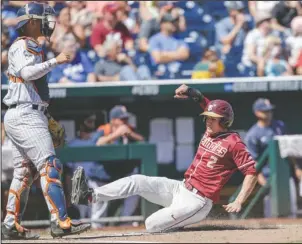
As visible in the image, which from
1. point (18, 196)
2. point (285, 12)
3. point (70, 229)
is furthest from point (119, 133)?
point (70, 229)

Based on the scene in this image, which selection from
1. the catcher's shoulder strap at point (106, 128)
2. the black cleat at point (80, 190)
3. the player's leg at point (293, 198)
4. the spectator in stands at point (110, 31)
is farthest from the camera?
the spectator in stands at point (110, 31)

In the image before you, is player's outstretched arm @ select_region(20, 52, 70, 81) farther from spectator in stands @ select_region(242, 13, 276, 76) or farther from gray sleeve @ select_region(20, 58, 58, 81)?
spectator in stands @ select_region(242, 13, 276, 76)

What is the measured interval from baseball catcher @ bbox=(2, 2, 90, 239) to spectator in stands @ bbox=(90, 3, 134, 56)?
16.0ft

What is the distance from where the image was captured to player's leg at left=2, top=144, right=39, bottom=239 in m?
7.36

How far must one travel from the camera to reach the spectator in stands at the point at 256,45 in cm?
1211

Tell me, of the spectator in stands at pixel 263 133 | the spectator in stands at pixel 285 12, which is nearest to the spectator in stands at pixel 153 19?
the spectator in stands at pixel 285 12

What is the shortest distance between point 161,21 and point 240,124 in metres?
1.80

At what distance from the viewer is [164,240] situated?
678 centimetres

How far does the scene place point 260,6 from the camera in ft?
42.2

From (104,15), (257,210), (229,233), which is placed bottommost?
(257,210)

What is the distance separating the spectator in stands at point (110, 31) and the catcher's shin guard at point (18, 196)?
5073 millimetres

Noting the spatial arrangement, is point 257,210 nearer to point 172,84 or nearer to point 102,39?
point 172,84

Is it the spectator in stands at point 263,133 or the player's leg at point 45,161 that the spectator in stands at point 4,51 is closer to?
the spectator in stands at point 263,133

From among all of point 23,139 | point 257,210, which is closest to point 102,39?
point 257,210
